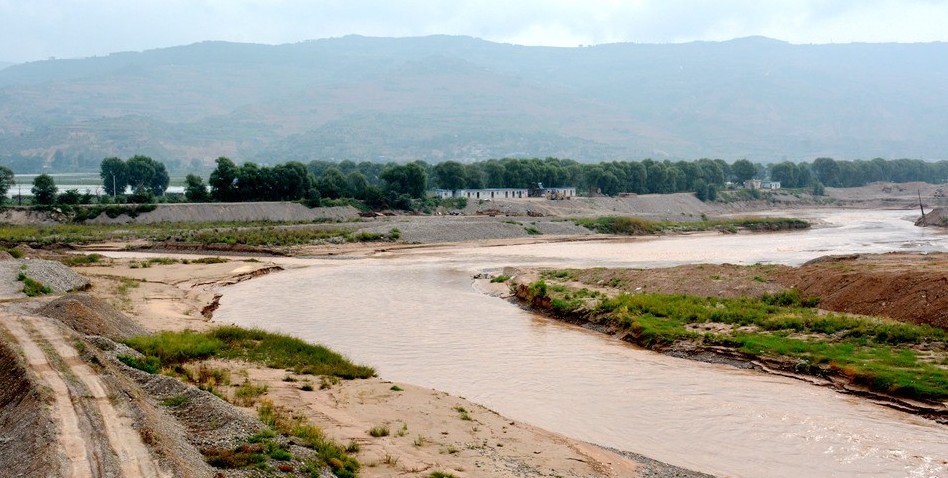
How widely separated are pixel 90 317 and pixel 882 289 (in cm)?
2611

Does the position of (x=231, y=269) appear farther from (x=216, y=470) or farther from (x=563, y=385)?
(x=216, y=470)

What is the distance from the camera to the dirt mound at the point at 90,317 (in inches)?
1009

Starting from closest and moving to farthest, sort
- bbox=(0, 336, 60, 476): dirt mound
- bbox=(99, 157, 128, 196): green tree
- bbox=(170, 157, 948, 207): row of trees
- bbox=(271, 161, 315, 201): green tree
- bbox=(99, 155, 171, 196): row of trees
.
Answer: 1. bbox=(0, 336, 60, 476): dirt mound
2. bbox=(170, 157, 948, 207): row of trees
3. bbox=(271, 161, 315, 201): green tree
4. bbox=(99, 155, 171, 196): row of trees
5. bbox=(99, 157, 128, 196): green tree

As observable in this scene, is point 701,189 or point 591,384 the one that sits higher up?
point 701,189

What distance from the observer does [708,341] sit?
97.5 feet

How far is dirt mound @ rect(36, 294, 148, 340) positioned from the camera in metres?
25.6

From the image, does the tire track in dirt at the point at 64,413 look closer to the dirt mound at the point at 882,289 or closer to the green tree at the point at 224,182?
the dirt mound at the point at 882,289

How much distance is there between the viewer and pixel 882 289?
31406 millimetres

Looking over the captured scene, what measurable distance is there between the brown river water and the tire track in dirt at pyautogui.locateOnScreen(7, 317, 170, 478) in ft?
30.5

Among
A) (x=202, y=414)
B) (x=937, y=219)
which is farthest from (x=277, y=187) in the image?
(x=202, y=414)

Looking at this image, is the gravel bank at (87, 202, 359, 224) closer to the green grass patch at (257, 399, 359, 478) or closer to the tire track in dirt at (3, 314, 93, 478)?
the tire track in dirt at (3, 314, 93, 478)

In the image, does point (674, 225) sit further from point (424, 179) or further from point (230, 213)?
point (230, 213)

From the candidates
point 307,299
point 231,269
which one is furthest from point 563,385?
point 231,269

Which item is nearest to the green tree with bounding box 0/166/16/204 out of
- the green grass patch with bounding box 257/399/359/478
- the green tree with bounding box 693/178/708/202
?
the green grass patch with bounding box 257/399/359/478
